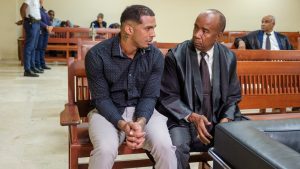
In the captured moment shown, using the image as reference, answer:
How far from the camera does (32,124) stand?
365 cm

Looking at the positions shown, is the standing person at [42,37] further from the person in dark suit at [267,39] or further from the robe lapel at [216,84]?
the robe lapel at [216,84]

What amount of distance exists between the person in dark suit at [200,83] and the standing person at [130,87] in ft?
0.35

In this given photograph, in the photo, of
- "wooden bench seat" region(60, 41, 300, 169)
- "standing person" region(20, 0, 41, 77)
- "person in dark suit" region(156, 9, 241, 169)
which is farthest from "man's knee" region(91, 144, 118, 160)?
"standing person" region(20, 0, 41, 77)

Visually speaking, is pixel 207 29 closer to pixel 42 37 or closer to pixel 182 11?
pixel 42 37

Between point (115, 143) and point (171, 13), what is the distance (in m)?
9.02

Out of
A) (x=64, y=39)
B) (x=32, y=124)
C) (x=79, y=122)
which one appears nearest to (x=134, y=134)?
(x=79, y=122)

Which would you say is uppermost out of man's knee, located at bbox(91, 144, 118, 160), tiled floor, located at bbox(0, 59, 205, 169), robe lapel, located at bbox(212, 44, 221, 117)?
robe lapel, located at bbox(212, 44, 221, 117)

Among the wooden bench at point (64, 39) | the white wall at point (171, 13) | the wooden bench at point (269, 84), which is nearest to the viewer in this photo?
the wooden bench at point (269, 84)

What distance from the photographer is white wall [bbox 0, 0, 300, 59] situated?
357 inches

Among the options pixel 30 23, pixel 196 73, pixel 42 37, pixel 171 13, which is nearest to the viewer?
pixel 196 73

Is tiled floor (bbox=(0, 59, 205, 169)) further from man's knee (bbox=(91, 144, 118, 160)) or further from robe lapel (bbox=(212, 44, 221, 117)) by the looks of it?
man's knee (bbox=(91, 144, 118, 160))

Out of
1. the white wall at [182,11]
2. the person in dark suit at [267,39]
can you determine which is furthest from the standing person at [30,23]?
the white wall at [182,11]

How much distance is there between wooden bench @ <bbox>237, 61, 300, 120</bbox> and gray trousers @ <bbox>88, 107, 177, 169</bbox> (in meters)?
0.86

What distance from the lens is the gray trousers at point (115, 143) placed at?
69.1 inches
